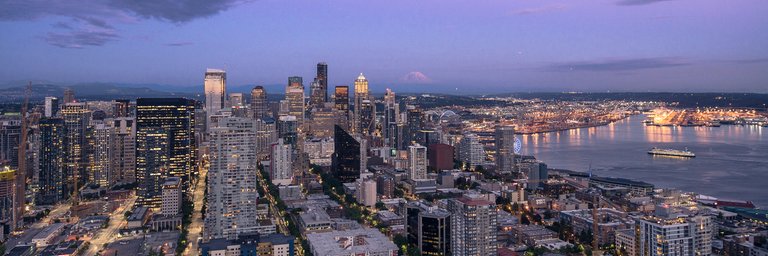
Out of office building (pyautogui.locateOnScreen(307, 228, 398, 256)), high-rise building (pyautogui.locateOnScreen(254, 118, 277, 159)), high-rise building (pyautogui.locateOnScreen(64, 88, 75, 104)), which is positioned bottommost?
office building (pyautogui.locateOnScreen(307, 228, 398, 256))

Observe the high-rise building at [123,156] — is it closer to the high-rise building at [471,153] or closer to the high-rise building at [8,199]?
the high-rise building at [8,199]

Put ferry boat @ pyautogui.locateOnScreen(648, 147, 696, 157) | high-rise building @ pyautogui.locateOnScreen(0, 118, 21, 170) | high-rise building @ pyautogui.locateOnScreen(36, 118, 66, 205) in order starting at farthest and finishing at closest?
ferry boat @ pyautogui.locateOnScreen(648, 147, 696, 157), high-rise building @ pyautogui.locateOnScreen(0, 118, 21, 170), high-rise building @ pyautogui.locateOnScreen(36, 118, 66, 205)

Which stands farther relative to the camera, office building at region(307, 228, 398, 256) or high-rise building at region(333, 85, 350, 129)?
high-rise building at region(333, 85, 350, 129)

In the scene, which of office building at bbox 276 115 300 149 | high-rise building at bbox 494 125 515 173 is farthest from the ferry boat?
office building at bbox 276 115 300 149

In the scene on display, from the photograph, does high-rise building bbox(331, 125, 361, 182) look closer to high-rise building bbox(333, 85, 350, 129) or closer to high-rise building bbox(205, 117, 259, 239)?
high-rise building bbox(205, 117, 259, 239)

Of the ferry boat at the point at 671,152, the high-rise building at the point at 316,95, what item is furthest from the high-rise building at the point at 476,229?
the high-rise building at the point at 316,95

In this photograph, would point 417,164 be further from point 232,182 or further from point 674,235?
point 674,235

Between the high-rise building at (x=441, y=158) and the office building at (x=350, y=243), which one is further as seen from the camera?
the high-rise building at (x=441, y=158)
